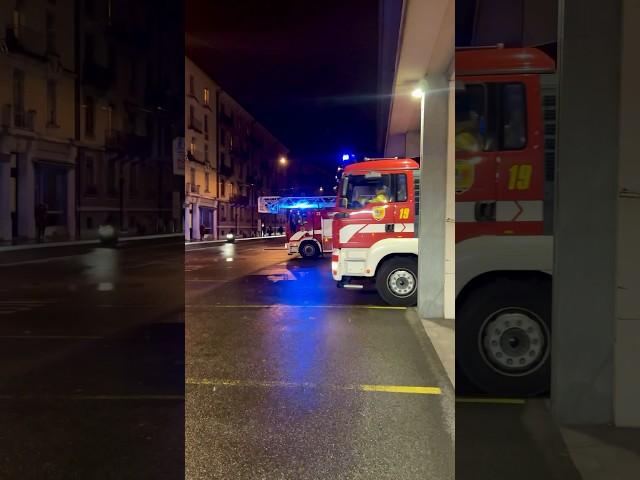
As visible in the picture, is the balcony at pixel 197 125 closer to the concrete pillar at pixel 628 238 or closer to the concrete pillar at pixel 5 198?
the concrete pillar at pixel 628 238

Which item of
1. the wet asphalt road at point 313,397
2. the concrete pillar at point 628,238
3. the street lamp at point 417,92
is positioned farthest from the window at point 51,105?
the street lamp at point 417,92

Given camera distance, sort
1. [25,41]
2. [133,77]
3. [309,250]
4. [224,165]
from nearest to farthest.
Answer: [25,41] < [133,77] < [309,250] < [224,165]

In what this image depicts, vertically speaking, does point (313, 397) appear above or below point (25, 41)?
below

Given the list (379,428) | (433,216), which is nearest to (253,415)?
(379,428)

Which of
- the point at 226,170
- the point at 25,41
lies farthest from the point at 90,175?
the point at 226,170

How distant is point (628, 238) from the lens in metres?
3.43

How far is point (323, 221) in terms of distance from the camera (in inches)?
753

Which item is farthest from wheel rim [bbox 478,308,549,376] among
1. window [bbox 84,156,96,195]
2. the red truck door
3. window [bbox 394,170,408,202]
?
window [bbox 394,170,408,202]

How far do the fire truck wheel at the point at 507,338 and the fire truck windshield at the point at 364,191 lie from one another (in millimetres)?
4887

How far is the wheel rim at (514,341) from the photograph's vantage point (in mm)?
4469

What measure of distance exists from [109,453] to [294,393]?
1574 mm

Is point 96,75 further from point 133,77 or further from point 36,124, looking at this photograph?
point 36,124

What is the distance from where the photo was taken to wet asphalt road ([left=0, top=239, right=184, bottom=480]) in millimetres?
3072

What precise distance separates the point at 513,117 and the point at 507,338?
6.06ft
